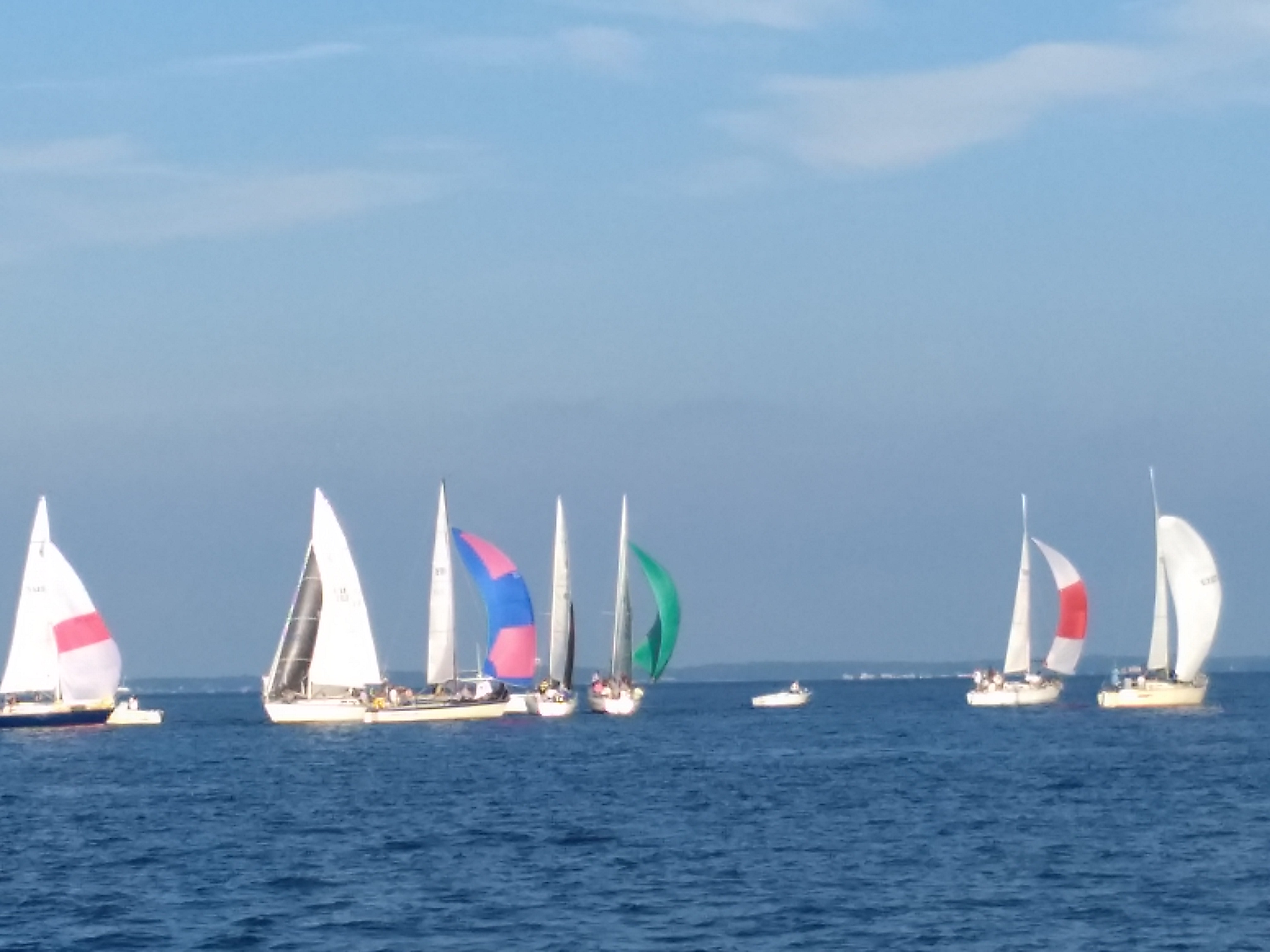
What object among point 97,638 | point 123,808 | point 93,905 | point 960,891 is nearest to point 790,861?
point 960,891

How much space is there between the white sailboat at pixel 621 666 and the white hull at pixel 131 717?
2096 centimetres

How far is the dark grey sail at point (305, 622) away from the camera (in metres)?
83.2

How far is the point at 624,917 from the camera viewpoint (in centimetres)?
3228

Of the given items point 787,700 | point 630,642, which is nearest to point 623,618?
point 630,642

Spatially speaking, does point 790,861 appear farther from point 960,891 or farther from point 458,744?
point 458,744

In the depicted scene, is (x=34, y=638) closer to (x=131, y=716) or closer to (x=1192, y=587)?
(x=131, y=716)

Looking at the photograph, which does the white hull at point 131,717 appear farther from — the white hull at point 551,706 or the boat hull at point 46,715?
the white hull at point 551,706

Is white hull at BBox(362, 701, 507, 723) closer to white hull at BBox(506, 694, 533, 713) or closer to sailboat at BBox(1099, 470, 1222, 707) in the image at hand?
white hull at BBox(506, 694, 533, 713)

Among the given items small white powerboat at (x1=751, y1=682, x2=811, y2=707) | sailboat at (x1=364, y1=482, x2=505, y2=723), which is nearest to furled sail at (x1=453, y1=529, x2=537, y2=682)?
sailboat at (x1=364, y1=482, x2=505, y2=723)

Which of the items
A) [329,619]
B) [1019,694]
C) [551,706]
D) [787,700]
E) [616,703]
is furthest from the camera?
[787,700]

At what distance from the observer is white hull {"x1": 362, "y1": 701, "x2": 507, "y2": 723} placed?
8669 centimetres

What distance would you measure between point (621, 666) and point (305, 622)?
1965cm

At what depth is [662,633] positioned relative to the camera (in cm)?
10162

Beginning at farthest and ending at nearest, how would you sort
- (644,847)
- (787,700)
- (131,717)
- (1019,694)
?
(787,700)
(1019,694)
(131,717)
(644,847)
